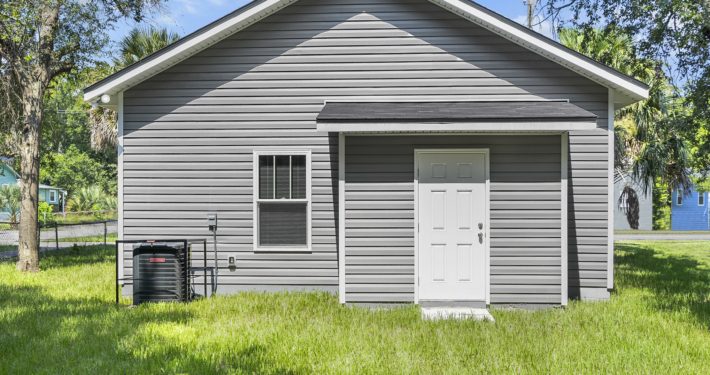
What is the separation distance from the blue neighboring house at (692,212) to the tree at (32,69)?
35.1 meters

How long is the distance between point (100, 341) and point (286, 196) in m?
3.66

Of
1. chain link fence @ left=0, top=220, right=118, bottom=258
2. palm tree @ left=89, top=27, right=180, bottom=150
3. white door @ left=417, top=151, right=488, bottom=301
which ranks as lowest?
chain link fence @ left=0, top=220, right=118, bottom=258

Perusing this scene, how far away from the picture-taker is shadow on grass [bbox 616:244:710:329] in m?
7.46

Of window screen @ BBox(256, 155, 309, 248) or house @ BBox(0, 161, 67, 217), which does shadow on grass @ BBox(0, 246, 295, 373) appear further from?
house @ BBox(0, 161, 67, 217)

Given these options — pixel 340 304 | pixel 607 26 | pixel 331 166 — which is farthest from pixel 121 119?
pixel 607 26

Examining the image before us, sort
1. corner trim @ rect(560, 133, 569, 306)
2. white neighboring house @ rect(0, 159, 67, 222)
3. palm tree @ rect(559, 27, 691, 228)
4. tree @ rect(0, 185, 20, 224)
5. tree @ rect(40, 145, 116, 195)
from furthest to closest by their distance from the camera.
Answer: tree @ rect(40, 145, 116, 195)
white neighboring house @ rect(0, 159, 67, 222)
tree @ rect(0, 185, 20, 224)
palm tree @ rect(559, 27, 691, 228)
corner trim @ rect(560, 133, 569, 306)

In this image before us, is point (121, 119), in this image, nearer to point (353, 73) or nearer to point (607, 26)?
point (353, 73)

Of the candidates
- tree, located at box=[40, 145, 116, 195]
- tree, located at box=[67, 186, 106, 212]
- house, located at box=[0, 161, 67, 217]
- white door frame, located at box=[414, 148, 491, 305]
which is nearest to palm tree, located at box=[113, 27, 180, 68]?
white door frame, located at box=[414, 148, 491, 305]

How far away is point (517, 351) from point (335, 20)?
602 centimetres

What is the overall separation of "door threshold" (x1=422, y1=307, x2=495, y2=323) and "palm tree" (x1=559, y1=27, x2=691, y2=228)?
8745 millimetres

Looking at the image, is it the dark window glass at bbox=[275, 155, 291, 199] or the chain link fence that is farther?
the chain link fence

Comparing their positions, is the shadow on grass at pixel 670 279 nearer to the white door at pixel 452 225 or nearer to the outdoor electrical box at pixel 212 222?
the white door at pixel 452 225

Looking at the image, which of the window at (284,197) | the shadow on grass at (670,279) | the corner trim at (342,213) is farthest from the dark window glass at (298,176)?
the shadow on grass at (670,279)

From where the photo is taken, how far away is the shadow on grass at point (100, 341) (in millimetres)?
4922
